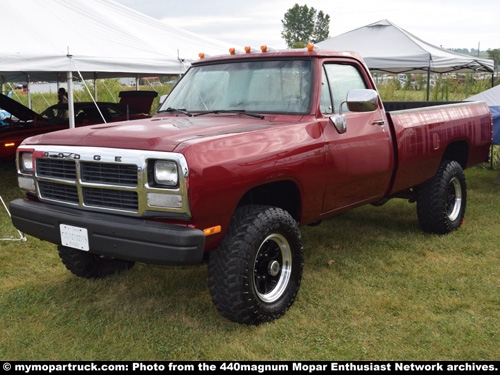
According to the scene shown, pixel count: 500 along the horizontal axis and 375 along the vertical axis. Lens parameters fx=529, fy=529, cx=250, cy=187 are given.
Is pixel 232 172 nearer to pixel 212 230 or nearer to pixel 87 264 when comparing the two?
pixel 212 230

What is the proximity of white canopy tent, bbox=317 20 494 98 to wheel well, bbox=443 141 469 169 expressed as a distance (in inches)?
280

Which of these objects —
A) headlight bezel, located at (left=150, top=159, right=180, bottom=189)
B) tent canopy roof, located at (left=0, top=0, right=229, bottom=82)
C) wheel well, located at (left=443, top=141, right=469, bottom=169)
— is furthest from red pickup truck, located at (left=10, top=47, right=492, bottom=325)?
tent canopy roof, located at (left=0, top=0, right=229, bottom=82)

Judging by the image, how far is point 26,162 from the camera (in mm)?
3938

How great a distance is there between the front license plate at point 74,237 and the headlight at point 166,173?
64 cm

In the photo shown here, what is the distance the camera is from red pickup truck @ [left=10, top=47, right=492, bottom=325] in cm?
315

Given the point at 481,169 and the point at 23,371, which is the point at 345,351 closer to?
the point at 23,371

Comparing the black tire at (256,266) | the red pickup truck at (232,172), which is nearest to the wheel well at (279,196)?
the red pickup truck at (232,172)

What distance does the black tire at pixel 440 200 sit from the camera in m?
5.72

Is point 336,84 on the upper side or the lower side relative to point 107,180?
upper

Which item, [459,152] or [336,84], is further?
[459,152]

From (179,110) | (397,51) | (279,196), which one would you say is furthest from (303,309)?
(397,51)

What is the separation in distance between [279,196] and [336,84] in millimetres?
1164

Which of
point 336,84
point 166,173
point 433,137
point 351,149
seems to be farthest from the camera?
point 433,137

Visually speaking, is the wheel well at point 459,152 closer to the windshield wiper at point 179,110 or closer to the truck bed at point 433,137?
the truck bed at point 433,137
